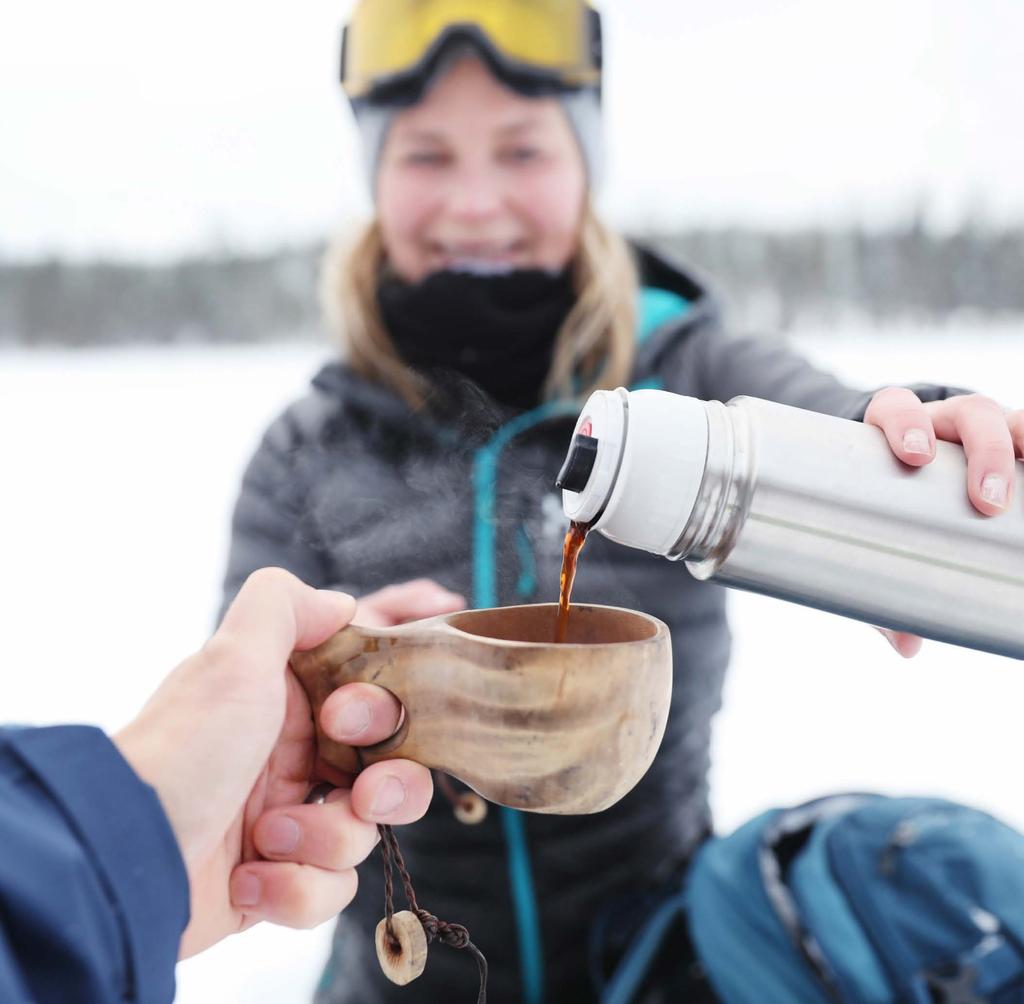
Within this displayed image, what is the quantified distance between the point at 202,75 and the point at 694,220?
3270mm

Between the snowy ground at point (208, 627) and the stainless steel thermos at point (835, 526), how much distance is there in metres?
0.86

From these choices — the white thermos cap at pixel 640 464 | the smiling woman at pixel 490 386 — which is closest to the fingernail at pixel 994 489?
the white thermos cap at pixel 640 464

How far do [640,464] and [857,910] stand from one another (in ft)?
2.51

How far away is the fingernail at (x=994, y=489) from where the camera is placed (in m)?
0.53

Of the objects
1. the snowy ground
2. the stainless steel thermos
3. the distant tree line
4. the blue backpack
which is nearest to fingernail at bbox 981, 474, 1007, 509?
the stainless steel thermos

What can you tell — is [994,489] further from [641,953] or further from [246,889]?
[641,953]

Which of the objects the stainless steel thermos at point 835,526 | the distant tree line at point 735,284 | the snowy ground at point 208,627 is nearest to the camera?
the stainless steel thermos at point 835,526

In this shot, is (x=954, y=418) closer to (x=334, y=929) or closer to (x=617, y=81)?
(x=334, y=929)

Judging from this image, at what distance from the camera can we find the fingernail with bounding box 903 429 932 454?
20.8 inches

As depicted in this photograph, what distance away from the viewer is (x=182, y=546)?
296cm

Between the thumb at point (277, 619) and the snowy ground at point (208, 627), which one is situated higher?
the thumb at point (277, 619)

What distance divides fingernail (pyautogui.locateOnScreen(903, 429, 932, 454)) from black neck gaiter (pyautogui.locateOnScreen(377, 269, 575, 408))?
23.4 inches

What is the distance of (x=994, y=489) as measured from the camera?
0.53 m

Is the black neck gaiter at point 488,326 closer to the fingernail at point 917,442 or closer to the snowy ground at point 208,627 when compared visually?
the fingernail at point 917,442
